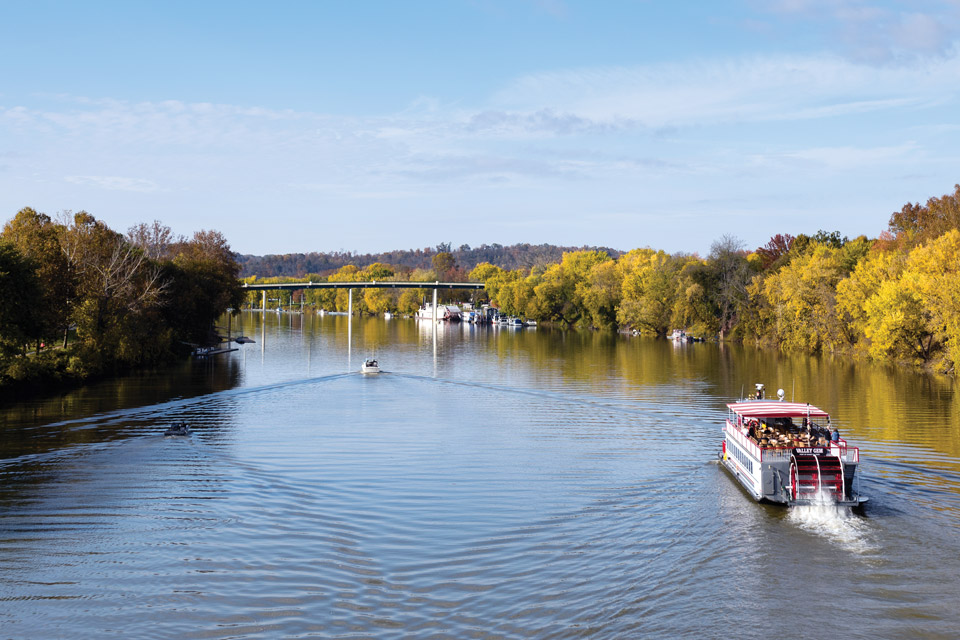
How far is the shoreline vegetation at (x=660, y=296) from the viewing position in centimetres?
5738

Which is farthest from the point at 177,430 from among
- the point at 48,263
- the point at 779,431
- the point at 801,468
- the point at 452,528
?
the point at 801,468

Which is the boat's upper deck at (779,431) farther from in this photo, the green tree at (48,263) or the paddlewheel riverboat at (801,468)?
the green tree at (48,263)

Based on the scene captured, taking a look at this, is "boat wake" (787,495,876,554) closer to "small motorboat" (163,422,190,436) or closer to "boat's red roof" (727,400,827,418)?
"boat's red roof" (727,400,827,418)

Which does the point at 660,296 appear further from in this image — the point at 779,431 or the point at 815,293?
the point at 779,431

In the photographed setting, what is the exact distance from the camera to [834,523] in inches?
975

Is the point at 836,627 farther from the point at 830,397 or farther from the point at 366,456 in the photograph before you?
the point at 830,397

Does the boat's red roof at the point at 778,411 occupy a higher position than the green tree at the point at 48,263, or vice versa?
the green tree at the point at 48,263

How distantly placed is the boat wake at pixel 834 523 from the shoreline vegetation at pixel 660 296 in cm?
4641

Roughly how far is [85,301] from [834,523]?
5957 cm

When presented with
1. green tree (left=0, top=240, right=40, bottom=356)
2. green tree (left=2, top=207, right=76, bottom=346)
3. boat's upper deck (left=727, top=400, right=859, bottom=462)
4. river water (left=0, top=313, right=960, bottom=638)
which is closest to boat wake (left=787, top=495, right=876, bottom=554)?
river water (left=0, top=313, right=960, bottom=638)

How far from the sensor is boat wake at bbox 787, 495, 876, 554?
22.9 m

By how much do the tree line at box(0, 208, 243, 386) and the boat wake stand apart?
46.3 metres

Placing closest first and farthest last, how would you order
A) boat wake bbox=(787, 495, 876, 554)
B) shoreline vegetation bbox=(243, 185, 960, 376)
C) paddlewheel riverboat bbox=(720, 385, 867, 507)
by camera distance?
boat wake bbox=(787, 495, 876, 554), paddlewheel riverboat bbox=(720, 385, 867, 507), shoreline vegetation bbox=(243, 185, 960, 376)

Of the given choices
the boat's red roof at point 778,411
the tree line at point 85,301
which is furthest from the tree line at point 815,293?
the tree line at point 85,301
